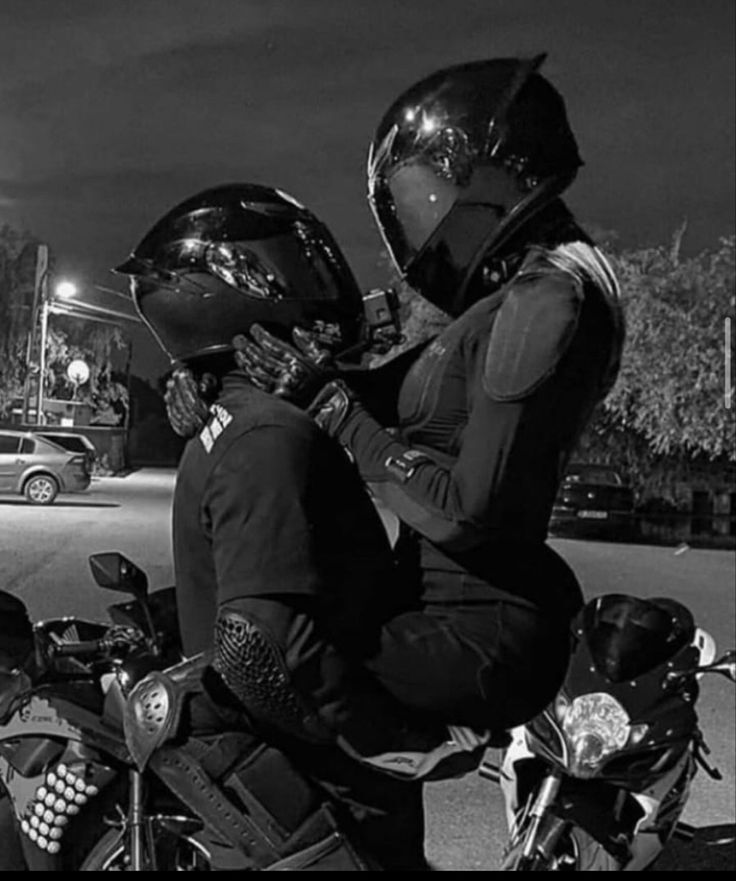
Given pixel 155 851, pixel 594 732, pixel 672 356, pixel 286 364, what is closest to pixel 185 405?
pixel 286 364

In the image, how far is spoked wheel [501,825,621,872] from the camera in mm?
1471

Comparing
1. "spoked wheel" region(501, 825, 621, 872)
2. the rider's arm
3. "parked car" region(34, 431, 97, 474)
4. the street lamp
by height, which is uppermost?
the rider's arm

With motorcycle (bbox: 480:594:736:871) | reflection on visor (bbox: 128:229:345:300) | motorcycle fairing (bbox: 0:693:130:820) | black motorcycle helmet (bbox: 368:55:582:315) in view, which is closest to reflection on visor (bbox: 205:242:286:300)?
reflection on visor (bbox: 128:229:345:300)

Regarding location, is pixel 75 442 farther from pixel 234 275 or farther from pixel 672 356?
pixel 672 356

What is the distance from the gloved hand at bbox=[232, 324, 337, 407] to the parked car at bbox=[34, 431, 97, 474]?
1.39 feet

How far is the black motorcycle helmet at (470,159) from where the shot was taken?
1.01 metres

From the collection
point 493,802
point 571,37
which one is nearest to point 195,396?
point 571,37

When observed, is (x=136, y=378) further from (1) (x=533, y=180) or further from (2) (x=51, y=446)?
(1) (x=533, y=180)

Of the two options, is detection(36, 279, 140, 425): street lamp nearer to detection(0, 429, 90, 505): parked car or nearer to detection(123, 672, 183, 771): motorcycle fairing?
detection(0, 429, 90, 505): parked car

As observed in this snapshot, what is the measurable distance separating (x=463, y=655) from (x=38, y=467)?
24.1 inches

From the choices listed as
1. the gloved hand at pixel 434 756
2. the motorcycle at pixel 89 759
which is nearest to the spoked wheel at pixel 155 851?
the motorcycle at pixel 89 759

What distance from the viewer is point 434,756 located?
3.45ft

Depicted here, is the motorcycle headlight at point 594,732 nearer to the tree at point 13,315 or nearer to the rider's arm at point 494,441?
the rider's arm at point 494,441

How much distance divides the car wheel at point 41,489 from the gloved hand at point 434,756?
0.57 meters
